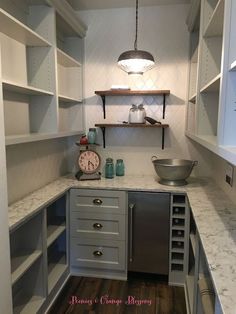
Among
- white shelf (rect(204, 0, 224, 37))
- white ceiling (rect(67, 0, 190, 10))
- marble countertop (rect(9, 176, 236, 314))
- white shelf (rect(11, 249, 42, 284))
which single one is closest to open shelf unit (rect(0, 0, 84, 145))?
white ceiling (rect(67, 0, 190, 10))

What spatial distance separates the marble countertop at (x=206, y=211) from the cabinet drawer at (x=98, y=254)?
512 millimetres

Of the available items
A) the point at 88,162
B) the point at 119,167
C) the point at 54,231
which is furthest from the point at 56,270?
the point at 119,167

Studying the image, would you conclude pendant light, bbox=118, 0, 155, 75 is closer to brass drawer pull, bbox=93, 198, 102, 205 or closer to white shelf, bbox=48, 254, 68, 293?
brass drawer pull, bbox=93, 198, 102, 205

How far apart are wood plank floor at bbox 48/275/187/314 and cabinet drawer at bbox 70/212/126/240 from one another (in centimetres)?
41

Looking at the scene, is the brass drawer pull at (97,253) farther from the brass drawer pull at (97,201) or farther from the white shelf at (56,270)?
the brass drawer pull at (97,201)

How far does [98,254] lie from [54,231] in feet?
1.53

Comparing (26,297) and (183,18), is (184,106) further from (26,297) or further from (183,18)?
(26,297)

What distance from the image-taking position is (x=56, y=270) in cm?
232

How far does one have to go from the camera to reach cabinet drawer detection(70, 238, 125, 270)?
→ 2.39m

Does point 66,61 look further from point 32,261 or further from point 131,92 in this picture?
point 32,261

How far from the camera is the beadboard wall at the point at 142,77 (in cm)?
271

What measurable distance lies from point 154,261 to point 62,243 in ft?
3.05

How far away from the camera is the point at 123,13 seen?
274 centimetres

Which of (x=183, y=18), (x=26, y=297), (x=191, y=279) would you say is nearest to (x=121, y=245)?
(x=191, y=279)
